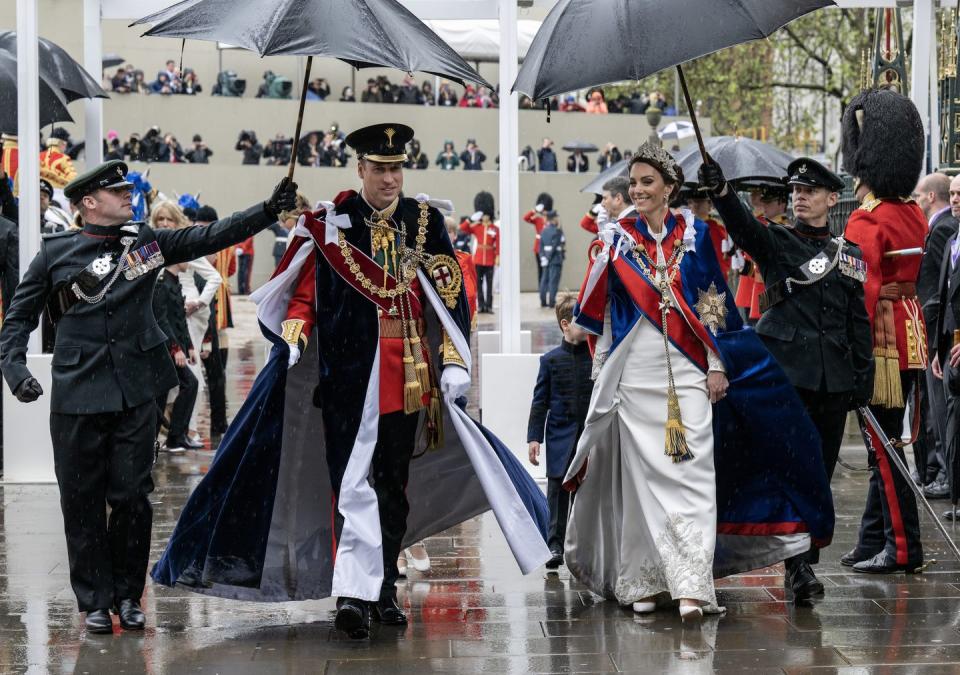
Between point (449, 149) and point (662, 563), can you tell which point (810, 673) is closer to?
point (662, 563)

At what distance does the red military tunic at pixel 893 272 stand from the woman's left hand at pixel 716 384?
1.28m

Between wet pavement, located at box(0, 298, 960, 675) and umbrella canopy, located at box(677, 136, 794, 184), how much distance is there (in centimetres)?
302

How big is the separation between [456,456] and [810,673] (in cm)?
197

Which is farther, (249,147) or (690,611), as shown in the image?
(249,147)

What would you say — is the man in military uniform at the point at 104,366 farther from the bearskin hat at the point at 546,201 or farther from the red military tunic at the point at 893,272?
the bearskin hat at the point at 546,201

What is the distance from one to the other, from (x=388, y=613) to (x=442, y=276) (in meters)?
1.39

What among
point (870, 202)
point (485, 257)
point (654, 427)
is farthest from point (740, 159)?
point (485, 257)

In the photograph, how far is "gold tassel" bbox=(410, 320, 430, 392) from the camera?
6.22 metres

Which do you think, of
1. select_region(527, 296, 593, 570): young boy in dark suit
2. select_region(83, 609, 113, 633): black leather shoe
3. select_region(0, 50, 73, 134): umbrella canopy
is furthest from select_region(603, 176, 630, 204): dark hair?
select_region(83, 609, 113, 633): black leather shoe

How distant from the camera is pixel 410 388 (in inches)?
243

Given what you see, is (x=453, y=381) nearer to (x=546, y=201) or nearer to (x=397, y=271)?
(x=397, y=271)

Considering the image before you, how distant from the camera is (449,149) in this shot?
36.5 m

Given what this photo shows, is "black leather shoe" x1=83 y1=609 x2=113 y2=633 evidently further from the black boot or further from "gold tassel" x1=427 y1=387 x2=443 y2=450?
the black boot

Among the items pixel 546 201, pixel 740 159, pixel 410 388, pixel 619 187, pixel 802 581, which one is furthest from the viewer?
pixel 546 201
